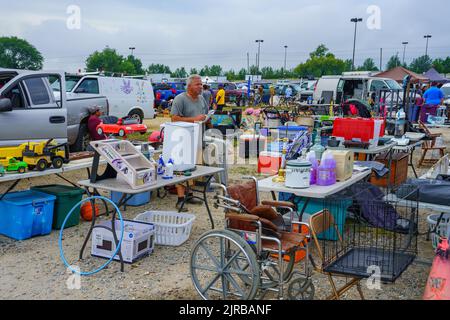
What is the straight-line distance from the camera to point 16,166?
5.00 metres

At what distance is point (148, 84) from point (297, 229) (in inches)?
466

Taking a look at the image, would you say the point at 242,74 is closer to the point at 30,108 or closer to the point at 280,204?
the point at 30,108

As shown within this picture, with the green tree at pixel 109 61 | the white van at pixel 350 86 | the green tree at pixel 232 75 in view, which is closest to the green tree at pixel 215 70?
the green tree at pixel 232 75

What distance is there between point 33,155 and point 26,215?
0.67 metres

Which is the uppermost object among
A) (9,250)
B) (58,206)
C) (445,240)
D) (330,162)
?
(330,162)

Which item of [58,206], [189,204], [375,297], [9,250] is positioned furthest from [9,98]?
[375,297]

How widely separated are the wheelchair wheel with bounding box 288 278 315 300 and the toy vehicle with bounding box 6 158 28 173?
326 centimetres

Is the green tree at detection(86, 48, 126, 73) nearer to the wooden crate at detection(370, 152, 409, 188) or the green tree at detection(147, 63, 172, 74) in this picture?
the green tree at detection(147, 63, 172, 74)

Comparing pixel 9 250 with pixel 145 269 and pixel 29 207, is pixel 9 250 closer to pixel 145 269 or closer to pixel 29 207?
pixel 29 207

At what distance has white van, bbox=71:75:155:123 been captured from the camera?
42.5 feet

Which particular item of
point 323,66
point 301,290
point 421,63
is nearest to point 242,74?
point 323,66

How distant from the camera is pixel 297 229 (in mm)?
4355

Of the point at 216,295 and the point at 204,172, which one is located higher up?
the point at 204,172

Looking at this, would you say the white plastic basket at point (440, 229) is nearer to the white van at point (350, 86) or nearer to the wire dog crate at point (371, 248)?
the wire dog crate at point (371, 248)
